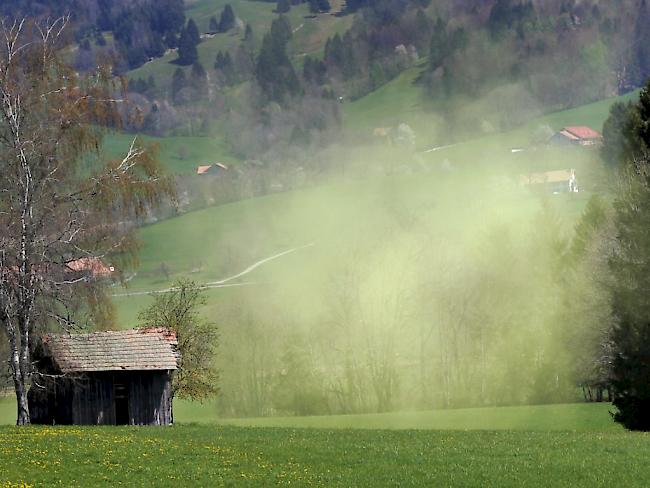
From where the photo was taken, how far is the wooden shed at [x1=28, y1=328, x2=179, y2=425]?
3934cm

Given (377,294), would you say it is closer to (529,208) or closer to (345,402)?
(345,402)

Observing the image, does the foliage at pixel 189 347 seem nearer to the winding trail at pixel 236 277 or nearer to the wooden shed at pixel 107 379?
the wooden shed at pixel 107 379

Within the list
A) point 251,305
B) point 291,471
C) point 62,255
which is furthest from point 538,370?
A: point 291,471

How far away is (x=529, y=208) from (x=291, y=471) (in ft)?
274

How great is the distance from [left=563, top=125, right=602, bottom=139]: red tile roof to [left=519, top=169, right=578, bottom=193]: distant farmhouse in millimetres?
27896

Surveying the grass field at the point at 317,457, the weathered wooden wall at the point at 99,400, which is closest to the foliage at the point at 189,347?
the weathered wooden wall at the point at 99,400

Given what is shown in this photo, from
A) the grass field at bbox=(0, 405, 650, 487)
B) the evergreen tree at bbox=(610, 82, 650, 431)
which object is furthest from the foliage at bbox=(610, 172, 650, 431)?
the grass field at bbox=(0, 405, 650, 487)

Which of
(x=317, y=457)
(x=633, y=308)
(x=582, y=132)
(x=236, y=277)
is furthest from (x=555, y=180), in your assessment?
(x=317, y=457)

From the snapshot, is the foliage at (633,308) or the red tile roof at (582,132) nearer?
the foliage at (633,308)

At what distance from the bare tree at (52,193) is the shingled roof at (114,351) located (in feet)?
4.52

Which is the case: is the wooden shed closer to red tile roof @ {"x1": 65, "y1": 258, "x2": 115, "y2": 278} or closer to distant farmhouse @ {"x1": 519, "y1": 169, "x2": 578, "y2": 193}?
red tile roof @ {"x1": 65, "y1": 258, "x2": 115, "y2": 278}

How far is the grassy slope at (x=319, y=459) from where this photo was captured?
2548 cm

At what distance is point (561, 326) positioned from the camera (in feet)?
229

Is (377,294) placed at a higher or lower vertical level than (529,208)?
lower
